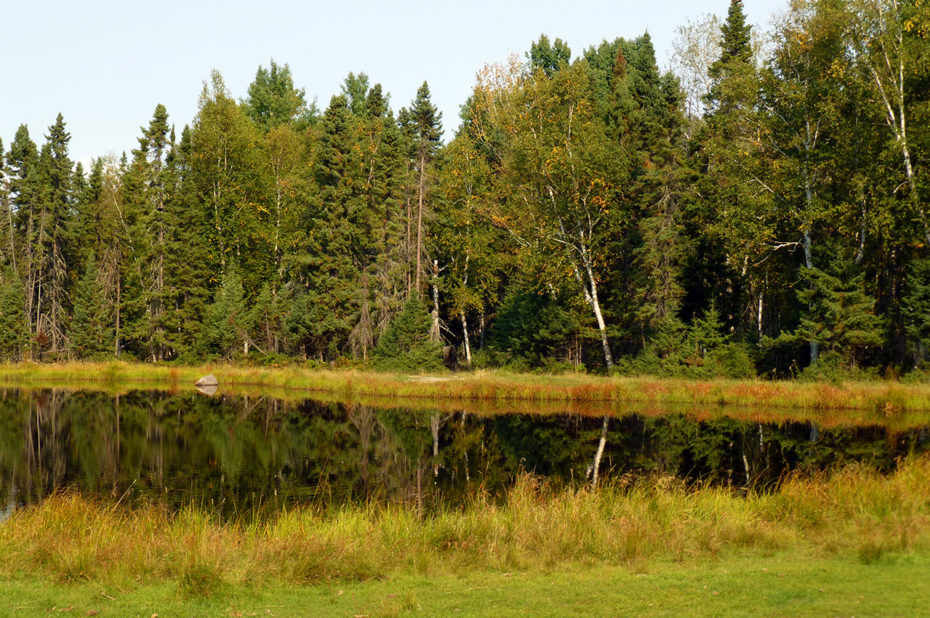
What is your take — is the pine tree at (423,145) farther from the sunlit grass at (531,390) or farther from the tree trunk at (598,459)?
the tree trunk at (598,459)

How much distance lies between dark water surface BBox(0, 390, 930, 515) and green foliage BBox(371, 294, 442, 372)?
11160mm

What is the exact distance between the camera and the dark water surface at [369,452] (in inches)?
725

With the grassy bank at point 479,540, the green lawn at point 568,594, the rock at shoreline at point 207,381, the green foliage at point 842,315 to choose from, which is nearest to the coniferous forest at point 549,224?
the green foliage at point 842,315

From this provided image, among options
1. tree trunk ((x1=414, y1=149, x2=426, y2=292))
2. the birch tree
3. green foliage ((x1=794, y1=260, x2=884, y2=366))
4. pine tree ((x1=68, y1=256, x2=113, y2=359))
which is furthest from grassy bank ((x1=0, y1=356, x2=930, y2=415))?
tree trunk ((x1=414, y1=149, x2=426, y2=292))

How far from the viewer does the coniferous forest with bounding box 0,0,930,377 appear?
34.9m

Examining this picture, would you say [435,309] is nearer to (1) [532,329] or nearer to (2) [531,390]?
(1) [532,329]

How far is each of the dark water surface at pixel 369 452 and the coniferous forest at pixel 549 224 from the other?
36.2 ft

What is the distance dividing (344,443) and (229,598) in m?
17.4

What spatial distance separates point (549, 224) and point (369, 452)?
74.2 ft

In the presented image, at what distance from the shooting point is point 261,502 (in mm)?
16812

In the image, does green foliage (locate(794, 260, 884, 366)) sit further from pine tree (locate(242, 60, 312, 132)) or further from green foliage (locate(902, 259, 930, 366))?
pine tree (locate(242, 60, 312, 132))

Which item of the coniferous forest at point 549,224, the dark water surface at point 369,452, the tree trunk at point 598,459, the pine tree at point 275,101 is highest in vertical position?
the pine tree at point 275,101

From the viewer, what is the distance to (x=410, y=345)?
47688mm

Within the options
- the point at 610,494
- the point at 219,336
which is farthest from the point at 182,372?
the point at 610,494
